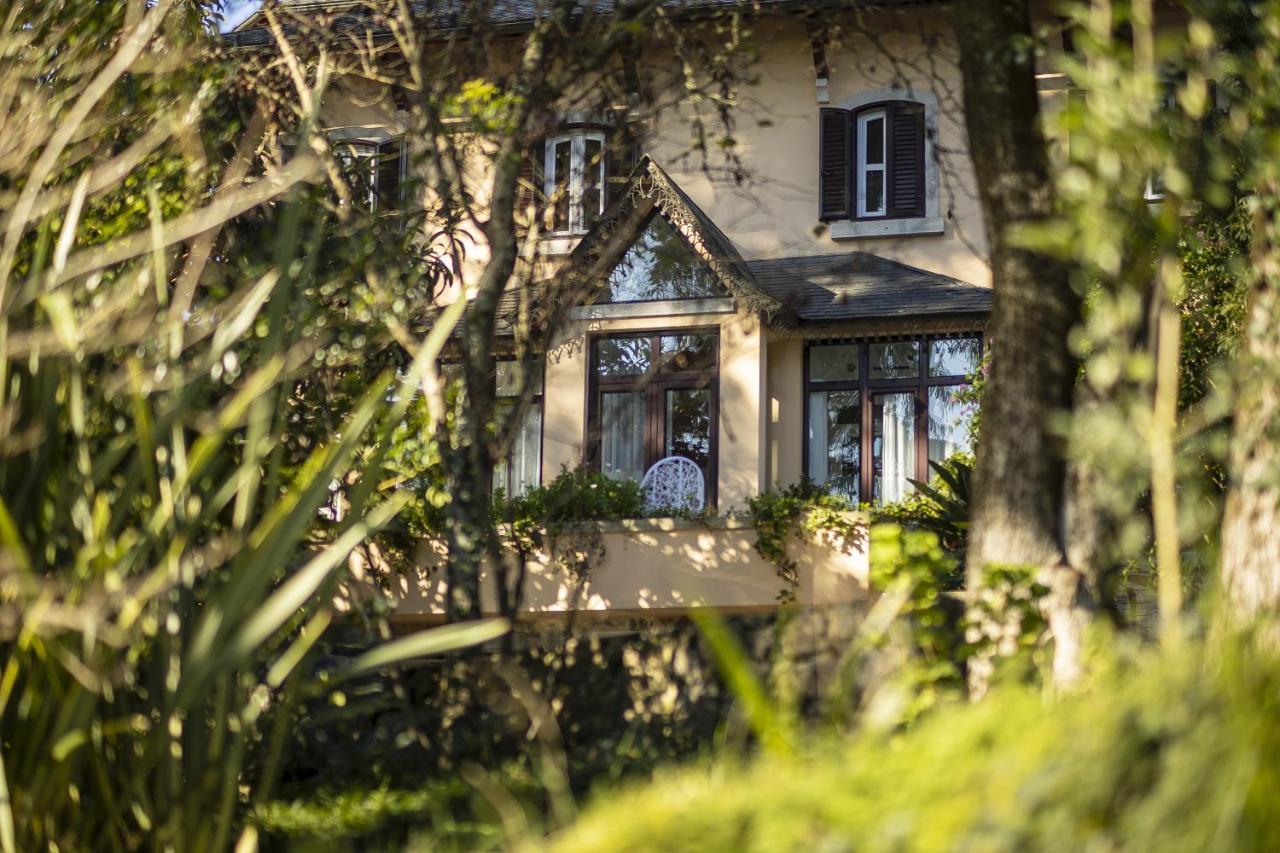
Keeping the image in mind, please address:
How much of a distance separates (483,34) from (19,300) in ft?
17.8

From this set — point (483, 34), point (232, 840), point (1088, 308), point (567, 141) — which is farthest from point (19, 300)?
point (567, 141)

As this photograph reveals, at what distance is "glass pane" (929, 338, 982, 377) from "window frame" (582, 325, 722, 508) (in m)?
2.22

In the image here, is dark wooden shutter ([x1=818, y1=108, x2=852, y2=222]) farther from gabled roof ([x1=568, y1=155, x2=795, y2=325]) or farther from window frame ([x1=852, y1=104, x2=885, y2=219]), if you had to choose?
gabled roof ([x1=568, y1=155, x2=795, y2=325])

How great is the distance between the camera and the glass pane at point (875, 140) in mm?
17141

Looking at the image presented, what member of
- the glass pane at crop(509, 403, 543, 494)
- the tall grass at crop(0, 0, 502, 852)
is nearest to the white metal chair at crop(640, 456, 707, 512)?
the glass pane at crop(509, 403, 543, 494)

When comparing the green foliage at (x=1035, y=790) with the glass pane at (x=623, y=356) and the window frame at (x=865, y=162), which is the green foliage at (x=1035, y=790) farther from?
the window frame at (x=865, y=162)

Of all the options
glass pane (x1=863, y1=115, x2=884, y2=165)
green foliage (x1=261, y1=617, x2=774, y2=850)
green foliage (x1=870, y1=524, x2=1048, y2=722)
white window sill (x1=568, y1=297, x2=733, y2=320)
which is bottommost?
green foliage (x1=261, y1=617, x2=774, y2=850)

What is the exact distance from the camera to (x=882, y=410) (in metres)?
16.2

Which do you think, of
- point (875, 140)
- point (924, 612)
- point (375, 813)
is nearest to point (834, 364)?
point (875, 140)

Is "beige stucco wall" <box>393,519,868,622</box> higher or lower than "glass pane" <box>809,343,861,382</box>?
lower

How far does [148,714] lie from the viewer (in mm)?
4086

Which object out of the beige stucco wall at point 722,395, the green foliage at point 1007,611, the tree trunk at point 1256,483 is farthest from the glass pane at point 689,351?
the tree trunk at point 1256,483

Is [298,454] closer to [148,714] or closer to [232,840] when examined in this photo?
[232,840]

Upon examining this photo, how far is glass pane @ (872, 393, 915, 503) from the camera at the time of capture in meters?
16.0
